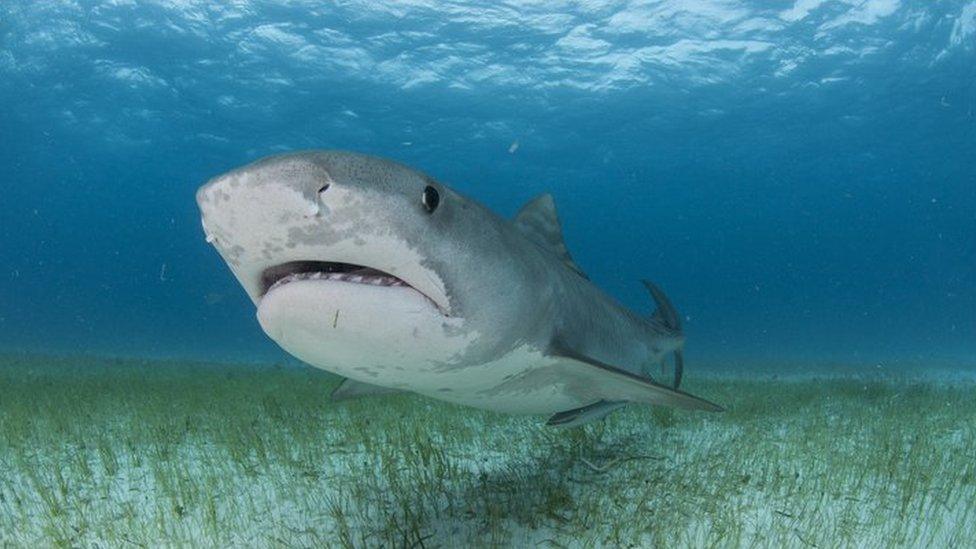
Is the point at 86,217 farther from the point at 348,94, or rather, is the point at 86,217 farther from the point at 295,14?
the point at 295,14

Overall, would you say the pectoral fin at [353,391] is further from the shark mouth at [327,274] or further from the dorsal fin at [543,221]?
the shark mouth at [327,274]

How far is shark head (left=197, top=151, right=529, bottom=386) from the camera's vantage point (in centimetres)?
219

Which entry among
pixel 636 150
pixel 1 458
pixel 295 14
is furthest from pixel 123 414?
pixel 636 150

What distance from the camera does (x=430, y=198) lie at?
8.34ft

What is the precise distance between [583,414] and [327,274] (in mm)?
2541

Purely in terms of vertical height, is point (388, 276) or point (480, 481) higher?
point (388, 276)

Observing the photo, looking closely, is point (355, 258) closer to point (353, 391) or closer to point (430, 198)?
point (430, 198)

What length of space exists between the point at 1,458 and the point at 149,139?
48983 millimetres

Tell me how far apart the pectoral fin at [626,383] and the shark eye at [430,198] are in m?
1.43

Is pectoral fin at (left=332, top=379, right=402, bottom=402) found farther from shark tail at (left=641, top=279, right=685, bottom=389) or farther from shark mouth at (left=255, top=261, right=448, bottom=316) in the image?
shark tail at (left=641, top=279, right=685, bottom=389)

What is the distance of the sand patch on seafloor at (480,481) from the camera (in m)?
3.26

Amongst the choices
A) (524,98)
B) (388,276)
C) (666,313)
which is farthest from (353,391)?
(524,98)

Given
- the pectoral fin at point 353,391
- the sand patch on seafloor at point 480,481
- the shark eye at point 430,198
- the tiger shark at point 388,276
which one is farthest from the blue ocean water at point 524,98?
the shark eye at point 430,198

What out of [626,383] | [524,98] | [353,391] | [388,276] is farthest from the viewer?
[524,98]
